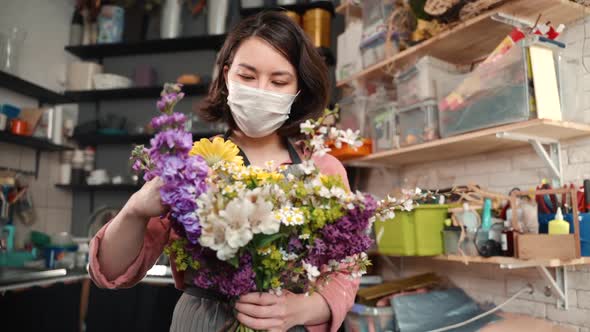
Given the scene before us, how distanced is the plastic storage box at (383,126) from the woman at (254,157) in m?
1.12

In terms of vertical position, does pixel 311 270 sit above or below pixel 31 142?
below

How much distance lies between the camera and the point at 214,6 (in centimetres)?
320

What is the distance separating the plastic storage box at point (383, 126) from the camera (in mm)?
2102

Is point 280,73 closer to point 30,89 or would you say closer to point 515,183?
point 515,183

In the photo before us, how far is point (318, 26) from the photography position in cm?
287

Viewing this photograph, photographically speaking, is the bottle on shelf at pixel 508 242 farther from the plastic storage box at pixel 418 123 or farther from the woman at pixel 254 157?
the woman at pixel 254 157

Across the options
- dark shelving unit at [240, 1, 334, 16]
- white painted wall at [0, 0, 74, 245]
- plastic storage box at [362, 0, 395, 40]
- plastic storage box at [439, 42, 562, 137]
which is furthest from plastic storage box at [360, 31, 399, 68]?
white painted wall at [0, 0, 74, 245]

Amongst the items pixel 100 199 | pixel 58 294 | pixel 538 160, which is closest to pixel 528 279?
pixel 538 160

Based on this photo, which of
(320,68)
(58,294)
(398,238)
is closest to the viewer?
(320,68)

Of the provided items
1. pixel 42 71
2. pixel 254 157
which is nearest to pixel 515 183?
pixel 254 157

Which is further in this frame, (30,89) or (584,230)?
(30,89)

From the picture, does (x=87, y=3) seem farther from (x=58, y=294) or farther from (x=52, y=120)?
(x=58, y=294)

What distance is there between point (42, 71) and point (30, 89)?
0.34 meters

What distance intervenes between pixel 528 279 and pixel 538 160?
475 millimetres
